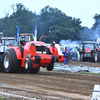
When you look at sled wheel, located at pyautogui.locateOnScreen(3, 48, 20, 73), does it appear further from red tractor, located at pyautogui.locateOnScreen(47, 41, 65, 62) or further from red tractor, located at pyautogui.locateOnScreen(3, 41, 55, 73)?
red tractor, located at pyautogui.locateOnScreen(47, 41, 65, 62)

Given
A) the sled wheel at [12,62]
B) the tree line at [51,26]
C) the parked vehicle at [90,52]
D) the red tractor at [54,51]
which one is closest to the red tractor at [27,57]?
the sled wheel at [12,62]

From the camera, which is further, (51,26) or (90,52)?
(51,26)

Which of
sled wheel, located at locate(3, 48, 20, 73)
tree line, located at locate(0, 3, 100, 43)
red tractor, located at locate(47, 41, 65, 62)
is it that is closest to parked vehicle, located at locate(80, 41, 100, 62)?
red tractor, located at locate(47, 41, 65, 62)

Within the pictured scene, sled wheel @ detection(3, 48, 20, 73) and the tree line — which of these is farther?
the tree line

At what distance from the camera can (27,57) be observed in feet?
44.8

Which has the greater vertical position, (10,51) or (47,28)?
(47,28)

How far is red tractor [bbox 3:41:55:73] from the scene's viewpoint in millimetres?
13156

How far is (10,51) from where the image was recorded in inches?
550

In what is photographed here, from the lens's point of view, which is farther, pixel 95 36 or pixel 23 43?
pixel 95 36

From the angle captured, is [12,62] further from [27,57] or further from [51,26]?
[51,26]

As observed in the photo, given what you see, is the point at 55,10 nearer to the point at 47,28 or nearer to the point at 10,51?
the point at 47,28

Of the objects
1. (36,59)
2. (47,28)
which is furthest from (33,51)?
(47,28)

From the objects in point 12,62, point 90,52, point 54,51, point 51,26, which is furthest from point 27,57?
point 51,26

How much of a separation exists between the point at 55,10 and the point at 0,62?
4913 cm
